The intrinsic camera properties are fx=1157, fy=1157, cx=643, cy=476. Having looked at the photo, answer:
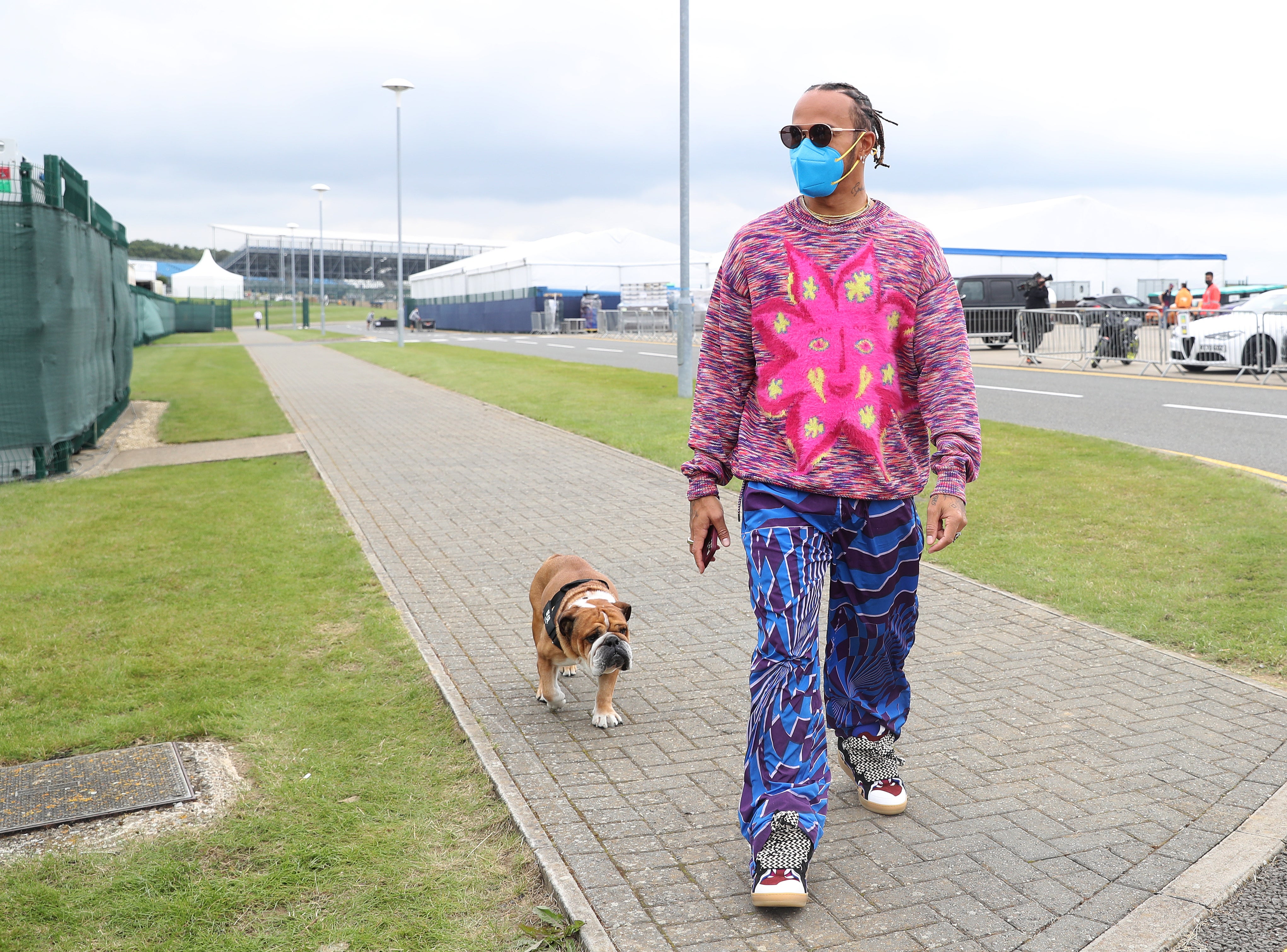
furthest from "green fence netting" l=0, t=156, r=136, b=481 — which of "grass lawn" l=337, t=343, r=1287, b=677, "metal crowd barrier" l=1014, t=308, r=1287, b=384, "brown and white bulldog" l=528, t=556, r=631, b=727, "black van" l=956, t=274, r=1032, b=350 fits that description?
"black van" l=956, t=274, r=1032, b=350

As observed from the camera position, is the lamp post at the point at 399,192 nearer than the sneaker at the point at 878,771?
No

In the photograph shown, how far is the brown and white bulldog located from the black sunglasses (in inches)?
71.9

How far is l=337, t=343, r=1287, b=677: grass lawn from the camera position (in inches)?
223

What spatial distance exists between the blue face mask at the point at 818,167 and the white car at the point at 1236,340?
61.0 feet

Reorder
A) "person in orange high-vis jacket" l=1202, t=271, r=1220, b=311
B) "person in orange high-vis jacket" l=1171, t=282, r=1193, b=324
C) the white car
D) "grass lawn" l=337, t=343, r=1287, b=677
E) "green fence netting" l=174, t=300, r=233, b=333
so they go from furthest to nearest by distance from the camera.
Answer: "green fence netting" l=174, t=300, r=233, b=333, "person in orange high-vis jacket" l=1171, t=282, r=1193, b=324, "person in orange high-vis jacket" l=1202, t=271, r=1220, b=311, the white car, "grass lawn" l=337, t=343, r=1287, b=677

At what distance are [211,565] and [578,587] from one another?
3643mm

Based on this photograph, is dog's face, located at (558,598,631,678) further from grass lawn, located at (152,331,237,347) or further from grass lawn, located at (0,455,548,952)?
grass lawn, located at (152,331,237,347)

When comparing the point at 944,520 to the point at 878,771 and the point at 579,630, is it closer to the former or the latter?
the point at 878,771

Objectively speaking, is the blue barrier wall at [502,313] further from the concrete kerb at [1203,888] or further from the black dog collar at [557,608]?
the concrete kerb at [1203,888]

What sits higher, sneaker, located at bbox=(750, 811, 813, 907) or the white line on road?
the white line on road

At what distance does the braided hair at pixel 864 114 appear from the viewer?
3.18 m

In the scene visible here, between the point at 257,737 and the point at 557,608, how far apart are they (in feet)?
4.06

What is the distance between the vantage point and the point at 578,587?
4.44 m


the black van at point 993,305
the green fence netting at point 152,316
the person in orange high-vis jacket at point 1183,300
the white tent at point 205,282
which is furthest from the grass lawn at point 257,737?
the white tent at point 205,282
